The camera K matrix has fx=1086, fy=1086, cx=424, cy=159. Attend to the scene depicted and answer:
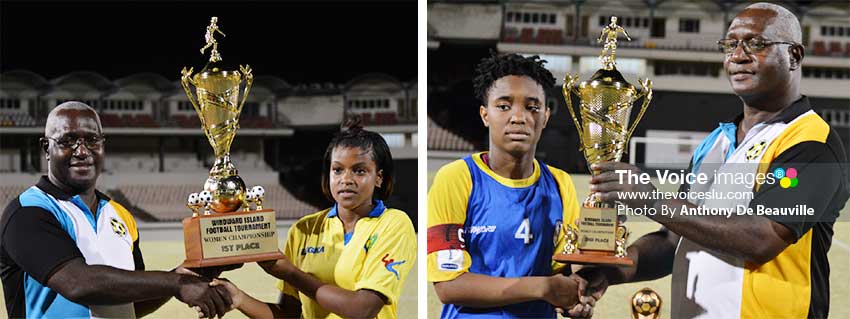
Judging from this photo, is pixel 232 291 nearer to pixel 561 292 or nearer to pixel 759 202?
pixel 561 292

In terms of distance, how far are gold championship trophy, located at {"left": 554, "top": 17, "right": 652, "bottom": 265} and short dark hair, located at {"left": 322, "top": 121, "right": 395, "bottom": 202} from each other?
2.87 ft

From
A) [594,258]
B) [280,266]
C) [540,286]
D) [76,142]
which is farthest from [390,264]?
[76,142]

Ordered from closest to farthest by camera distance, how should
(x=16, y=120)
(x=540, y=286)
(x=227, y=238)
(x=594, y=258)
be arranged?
(x=227, y=238) → (x=594, y=258) → (x=540, y=286) → (x=16, y=120)

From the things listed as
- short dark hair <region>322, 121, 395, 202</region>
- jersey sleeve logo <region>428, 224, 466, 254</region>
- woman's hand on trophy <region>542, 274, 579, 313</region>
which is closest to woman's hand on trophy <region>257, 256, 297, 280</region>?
short dark hair <region>322, 121, 395, 202</region>

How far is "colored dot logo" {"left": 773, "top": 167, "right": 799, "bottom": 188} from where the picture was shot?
4.93m

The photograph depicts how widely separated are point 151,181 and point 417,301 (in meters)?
1.44

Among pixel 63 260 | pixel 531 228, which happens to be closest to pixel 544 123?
pixel 531 228

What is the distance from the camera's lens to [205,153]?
5379 millimetres

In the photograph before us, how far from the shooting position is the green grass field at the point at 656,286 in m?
5.07

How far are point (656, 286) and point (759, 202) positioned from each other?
618mm

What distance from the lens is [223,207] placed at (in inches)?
183

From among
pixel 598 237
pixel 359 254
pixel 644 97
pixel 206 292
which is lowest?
pixel 206 292

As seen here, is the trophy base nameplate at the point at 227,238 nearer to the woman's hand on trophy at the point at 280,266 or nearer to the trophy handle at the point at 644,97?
the woman's hand on trophy at the point at 280,266

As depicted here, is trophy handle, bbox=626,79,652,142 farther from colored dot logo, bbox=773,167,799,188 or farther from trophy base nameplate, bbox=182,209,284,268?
trophy base nameplate, bbox=182,209,284,268
